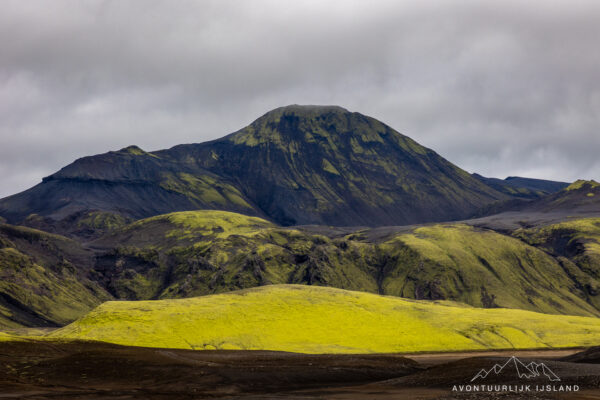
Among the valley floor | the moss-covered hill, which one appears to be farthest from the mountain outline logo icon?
the moss-covered hill

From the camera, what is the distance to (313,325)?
389 feet

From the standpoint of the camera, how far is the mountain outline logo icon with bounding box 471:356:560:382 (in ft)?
190

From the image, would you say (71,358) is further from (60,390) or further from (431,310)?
(431,310)

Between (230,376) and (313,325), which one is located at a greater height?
(230,376)

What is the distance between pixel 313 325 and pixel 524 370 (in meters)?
60.2

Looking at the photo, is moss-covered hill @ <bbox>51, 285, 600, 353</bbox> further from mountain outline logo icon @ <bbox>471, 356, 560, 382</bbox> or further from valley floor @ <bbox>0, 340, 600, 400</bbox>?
mountain outline logo icon @ <bbox>471, 356, 560, 382</bbox>

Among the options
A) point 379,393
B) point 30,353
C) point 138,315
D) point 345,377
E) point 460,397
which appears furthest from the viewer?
point 138,315

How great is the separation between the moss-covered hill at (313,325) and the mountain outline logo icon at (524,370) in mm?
44070

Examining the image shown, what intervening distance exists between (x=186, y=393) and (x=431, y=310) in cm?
8470

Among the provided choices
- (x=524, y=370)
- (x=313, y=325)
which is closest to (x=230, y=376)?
(x=524, y=370)

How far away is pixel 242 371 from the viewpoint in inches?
2852

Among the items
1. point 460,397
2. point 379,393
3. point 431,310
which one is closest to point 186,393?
point 379,393

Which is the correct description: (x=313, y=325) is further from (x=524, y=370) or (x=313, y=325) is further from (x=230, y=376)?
(x=524, y=370)

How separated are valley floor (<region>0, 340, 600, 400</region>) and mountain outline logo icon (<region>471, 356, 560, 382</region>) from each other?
97 cm
